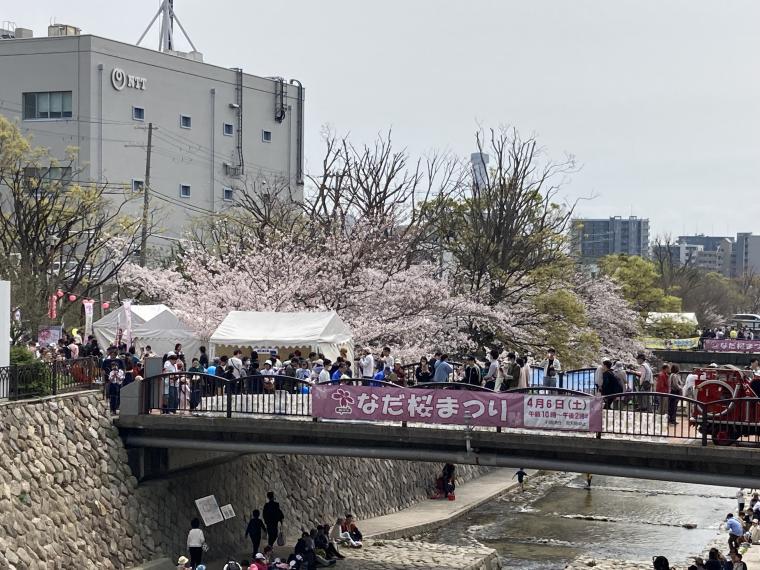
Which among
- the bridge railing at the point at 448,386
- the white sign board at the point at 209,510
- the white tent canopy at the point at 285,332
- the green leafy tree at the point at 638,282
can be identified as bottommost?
the white sign board at the point at 209,510

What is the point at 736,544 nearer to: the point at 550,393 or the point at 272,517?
the point at 550,393

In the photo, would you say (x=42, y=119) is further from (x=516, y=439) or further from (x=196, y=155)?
(x=516, y=439)

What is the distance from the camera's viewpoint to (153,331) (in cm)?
3653

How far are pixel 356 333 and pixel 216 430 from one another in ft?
47.7

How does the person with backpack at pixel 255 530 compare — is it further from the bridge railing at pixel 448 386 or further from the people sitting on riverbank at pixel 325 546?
the bridge railing at pixel 448 386

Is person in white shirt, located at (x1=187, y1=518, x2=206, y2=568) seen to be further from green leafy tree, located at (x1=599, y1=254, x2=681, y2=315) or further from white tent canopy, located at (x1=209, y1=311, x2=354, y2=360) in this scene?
green leafy tree, located at (x1=599, y1=254, x2=681, y2=315)

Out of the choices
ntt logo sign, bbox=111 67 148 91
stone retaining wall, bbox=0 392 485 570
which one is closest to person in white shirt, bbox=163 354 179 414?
stone retaining wall, bbox=0 392 485 570

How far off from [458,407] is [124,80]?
45.0m

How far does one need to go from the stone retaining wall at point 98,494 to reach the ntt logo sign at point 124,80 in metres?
36.4

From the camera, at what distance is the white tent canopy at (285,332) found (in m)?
33.0

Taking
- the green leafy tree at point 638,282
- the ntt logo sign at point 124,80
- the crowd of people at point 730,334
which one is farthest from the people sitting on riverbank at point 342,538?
the crowd of people at point 730,334

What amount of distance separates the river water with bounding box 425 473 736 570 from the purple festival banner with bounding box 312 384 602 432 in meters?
7.93

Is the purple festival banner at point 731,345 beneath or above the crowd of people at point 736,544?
above

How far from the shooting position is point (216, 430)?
25391 millimetres
